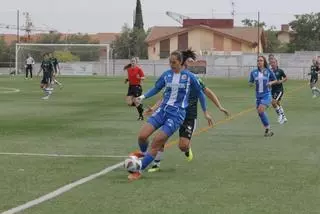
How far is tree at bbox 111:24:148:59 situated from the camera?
99938mm

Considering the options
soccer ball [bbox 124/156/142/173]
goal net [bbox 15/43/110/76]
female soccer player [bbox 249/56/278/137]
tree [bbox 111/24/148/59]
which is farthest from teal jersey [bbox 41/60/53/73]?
tree [bbox 111/24/148/59]

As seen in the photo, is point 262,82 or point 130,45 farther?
point 130,45

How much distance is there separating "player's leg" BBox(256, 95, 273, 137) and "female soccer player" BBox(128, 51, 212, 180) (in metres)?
6.00

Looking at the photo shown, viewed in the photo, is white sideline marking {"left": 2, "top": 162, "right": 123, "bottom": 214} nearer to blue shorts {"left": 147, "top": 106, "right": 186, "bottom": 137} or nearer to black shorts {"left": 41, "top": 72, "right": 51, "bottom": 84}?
blue shorts {"left": 147, "top": 106, "right": 186, "bottom": 137}

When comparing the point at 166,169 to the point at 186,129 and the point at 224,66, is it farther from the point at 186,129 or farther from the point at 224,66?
the point at 224,66

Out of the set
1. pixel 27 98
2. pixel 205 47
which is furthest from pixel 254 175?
pixel 205 47

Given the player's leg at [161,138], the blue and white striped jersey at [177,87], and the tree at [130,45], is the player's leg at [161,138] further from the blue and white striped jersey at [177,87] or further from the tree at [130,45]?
the tree at [130,45]

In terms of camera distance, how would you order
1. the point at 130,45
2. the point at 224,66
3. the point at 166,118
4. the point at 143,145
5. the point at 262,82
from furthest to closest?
the point at 130,45 → the point at 224,66 → the point at 262,82 → the point at 143,145 → the point at 166,118

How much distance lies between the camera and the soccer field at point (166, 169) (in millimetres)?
8281

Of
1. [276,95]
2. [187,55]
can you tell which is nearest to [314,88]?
[276,95]

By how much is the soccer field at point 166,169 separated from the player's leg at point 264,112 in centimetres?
34

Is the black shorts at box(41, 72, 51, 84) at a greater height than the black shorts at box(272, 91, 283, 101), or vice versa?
the black shorts at box(41, 72, 51, 84)

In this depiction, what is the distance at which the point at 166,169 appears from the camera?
1098 centimetres

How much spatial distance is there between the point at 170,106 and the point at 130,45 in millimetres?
90580
